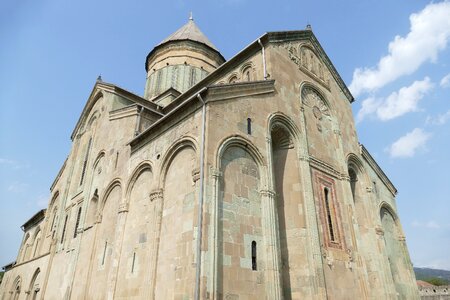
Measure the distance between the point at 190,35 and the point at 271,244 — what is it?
1816cm

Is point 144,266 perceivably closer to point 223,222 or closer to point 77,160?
point 223,222

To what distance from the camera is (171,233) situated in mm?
8086

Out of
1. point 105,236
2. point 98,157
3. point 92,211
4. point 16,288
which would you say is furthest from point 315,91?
point 16,288

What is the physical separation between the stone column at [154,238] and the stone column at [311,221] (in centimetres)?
432

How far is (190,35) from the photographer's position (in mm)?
22078

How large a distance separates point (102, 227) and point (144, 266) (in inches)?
149

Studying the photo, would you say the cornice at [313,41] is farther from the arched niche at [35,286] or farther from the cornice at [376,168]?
the arched niche at [35,286]

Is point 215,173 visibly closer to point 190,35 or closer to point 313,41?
point 313,41

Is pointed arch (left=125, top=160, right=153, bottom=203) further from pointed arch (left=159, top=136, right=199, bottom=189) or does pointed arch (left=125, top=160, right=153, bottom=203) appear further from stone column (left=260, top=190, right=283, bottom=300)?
stone column (left=260, top=190, right=283, bottom=300)

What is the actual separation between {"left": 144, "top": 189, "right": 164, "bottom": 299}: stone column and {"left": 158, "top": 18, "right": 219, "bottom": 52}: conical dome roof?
50.5 feet

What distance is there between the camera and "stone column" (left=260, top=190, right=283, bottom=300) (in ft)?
24.2

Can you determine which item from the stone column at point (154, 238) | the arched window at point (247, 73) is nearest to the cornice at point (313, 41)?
the arched window at point (247, 73)

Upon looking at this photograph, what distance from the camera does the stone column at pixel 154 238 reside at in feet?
25.6

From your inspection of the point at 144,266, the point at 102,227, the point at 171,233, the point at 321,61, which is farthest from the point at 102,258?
the point at 321,61
